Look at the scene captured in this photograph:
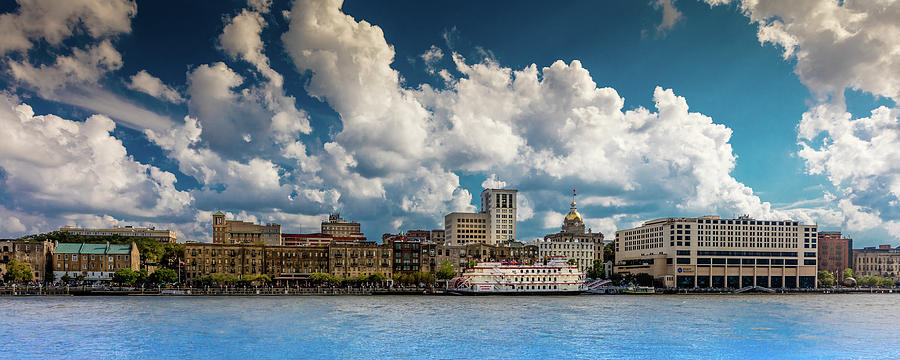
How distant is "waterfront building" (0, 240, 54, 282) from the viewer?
16662 centimetres

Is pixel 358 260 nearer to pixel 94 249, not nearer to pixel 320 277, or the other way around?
pixel 320 277

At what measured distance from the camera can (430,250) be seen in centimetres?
19812

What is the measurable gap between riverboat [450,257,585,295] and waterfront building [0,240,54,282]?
95147mm

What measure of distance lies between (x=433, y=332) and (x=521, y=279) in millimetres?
87739

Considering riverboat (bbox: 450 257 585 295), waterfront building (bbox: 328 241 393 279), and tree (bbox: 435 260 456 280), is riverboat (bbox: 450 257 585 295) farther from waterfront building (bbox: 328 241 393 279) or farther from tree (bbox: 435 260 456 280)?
waterfront building (bbox: 328 241 393 279)

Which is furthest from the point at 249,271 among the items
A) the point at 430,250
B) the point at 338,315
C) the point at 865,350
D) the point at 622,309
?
the point at 865,350

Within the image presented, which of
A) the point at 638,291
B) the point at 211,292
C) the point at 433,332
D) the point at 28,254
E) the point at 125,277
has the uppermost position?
the point at 28,254

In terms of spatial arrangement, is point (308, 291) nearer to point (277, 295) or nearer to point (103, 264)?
point (277, 295)

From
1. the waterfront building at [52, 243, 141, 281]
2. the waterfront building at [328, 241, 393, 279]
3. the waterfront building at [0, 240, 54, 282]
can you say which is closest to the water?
the waterfront building at [0, 240, 54, 282]

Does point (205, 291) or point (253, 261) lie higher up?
point (253, 261)

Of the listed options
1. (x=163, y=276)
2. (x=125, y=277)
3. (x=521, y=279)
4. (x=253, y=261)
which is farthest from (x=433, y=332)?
Result: (x=253, y=261)

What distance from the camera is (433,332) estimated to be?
77875mm

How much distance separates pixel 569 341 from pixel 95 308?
74.9 meters

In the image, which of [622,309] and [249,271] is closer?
[622,309]
